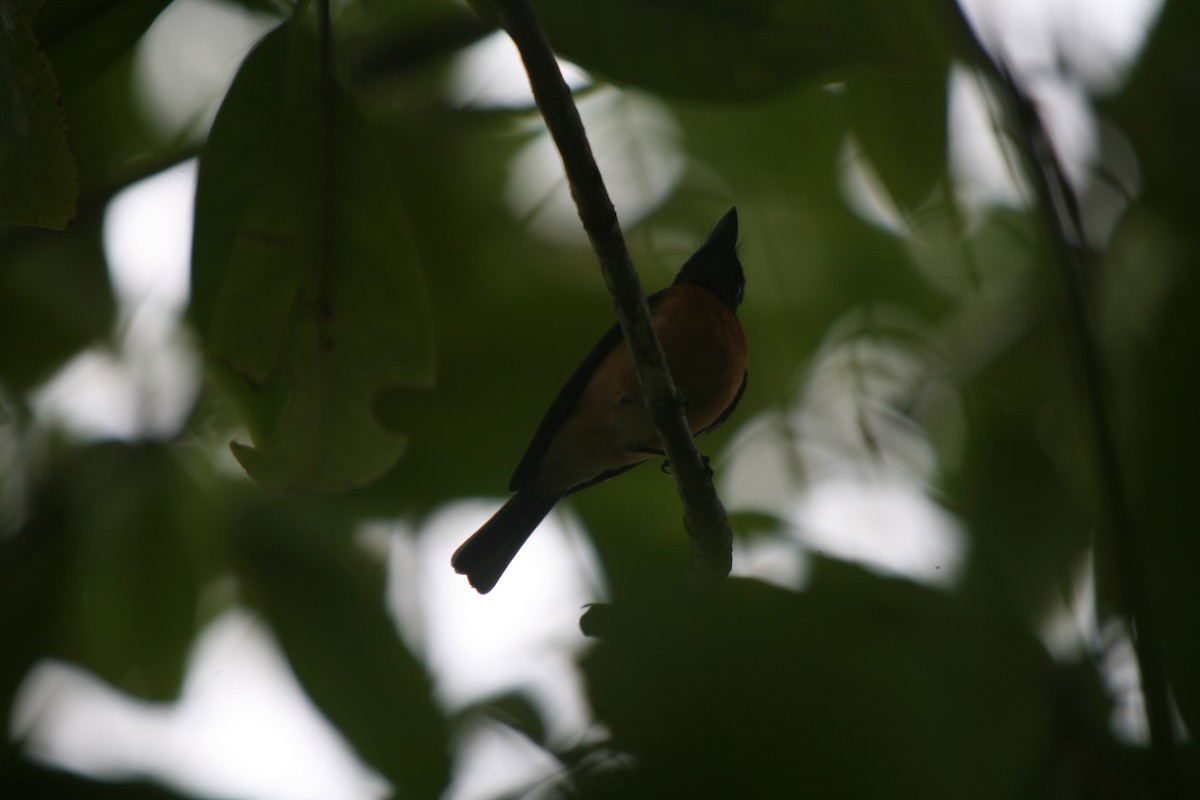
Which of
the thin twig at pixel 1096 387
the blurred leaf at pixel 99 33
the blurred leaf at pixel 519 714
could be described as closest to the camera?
the thin twig at pixel 1096 387

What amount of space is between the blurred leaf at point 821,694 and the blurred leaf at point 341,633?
5.53ft

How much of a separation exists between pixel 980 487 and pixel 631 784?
626 millimetres

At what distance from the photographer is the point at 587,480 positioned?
378 cm

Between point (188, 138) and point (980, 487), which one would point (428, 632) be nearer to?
point (188, 138)

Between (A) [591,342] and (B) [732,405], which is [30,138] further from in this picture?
(B) [732,405]

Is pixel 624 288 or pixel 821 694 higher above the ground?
pixel 821 694

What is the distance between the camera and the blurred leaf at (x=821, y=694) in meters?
0.85

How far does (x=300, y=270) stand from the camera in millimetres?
2053

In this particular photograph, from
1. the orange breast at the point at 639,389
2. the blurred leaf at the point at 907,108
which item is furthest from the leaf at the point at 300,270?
the orange breast at the point at 639,389

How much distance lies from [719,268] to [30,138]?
9.41 ft

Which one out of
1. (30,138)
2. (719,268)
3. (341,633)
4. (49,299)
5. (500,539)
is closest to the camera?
(30,138)

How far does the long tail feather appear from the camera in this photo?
3.77 m

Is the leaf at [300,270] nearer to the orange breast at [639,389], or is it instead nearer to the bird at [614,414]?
the bird at [614,414]

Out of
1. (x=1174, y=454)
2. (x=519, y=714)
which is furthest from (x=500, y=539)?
(x=1174, y=454)
